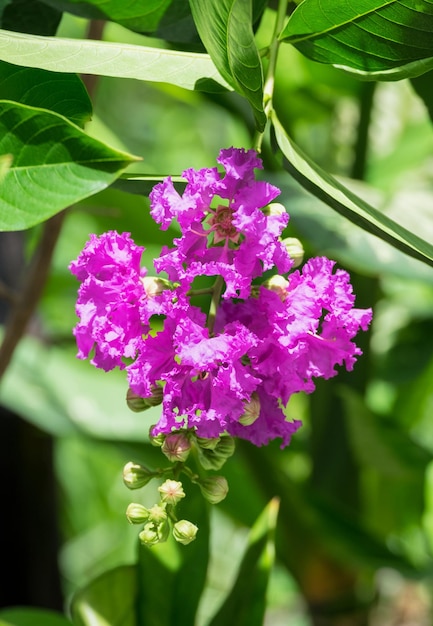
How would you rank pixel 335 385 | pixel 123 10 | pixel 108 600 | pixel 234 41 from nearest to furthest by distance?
pixel 234 41 → pixel 123 10 → pixel 108 600 → pixel 335 385

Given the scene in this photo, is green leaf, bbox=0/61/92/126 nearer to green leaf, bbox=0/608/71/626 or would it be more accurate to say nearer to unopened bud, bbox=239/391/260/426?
unopened bud, bbox=239/391/260/426

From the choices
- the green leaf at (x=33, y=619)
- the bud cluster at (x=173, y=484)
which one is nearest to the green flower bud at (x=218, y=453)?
the bud cluster at (x=173, y=484)

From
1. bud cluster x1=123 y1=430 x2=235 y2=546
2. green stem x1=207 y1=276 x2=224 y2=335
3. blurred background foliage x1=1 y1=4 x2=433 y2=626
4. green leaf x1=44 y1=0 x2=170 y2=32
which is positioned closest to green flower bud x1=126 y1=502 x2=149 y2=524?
bud cluster x1=123 y1=430 x2=235 y2=546

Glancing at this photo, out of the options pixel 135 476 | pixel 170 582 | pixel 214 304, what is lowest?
pixel 170 582

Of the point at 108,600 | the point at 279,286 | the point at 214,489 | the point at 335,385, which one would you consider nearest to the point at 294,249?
the point at 279,286

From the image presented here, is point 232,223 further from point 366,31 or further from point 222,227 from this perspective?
point 366,31

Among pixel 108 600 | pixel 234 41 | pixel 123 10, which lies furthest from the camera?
pixel 108 600

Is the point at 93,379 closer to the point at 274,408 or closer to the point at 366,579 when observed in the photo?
the point at 366,579
